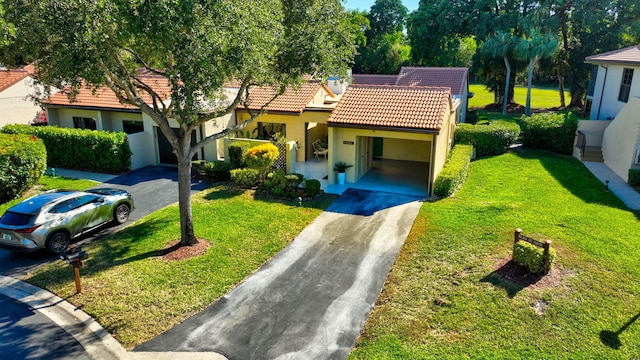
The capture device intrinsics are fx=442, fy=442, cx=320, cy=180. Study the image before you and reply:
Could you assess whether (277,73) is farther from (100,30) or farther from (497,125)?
(497,125)

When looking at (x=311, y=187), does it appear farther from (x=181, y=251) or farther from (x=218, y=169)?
(x=181, y=251)

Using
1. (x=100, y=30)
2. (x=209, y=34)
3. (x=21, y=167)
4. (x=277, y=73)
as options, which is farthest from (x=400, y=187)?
(x=21, y=167)

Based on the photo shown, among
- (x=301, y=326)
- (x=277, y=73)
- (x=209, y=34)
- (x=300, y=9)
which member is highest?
(x=300, y=9)

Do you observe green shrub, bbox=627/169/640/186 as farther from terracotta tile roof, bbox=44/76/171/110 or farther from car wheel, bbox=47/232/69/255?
terracotta tile roof, bbox=44/76/171/110

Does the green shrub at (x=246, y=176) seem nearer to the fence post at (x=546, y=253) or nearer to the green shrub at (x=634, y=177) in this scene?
the fence post at (x=546, y=253)

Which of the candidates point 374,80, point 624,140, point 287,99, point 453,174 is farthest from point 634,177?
point 374,80

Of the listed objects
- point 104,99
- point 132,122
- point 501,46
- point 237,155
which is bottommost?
point 237,155

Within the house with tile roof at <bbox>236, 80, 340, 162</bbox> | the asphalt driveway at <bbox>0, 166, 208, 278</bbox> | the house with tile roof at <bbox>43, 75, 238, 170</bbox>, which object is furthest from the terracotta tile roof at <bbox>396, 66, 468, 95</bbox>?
the asphalt driveway at <bbox>0, 166, 208, 278</bbox>
